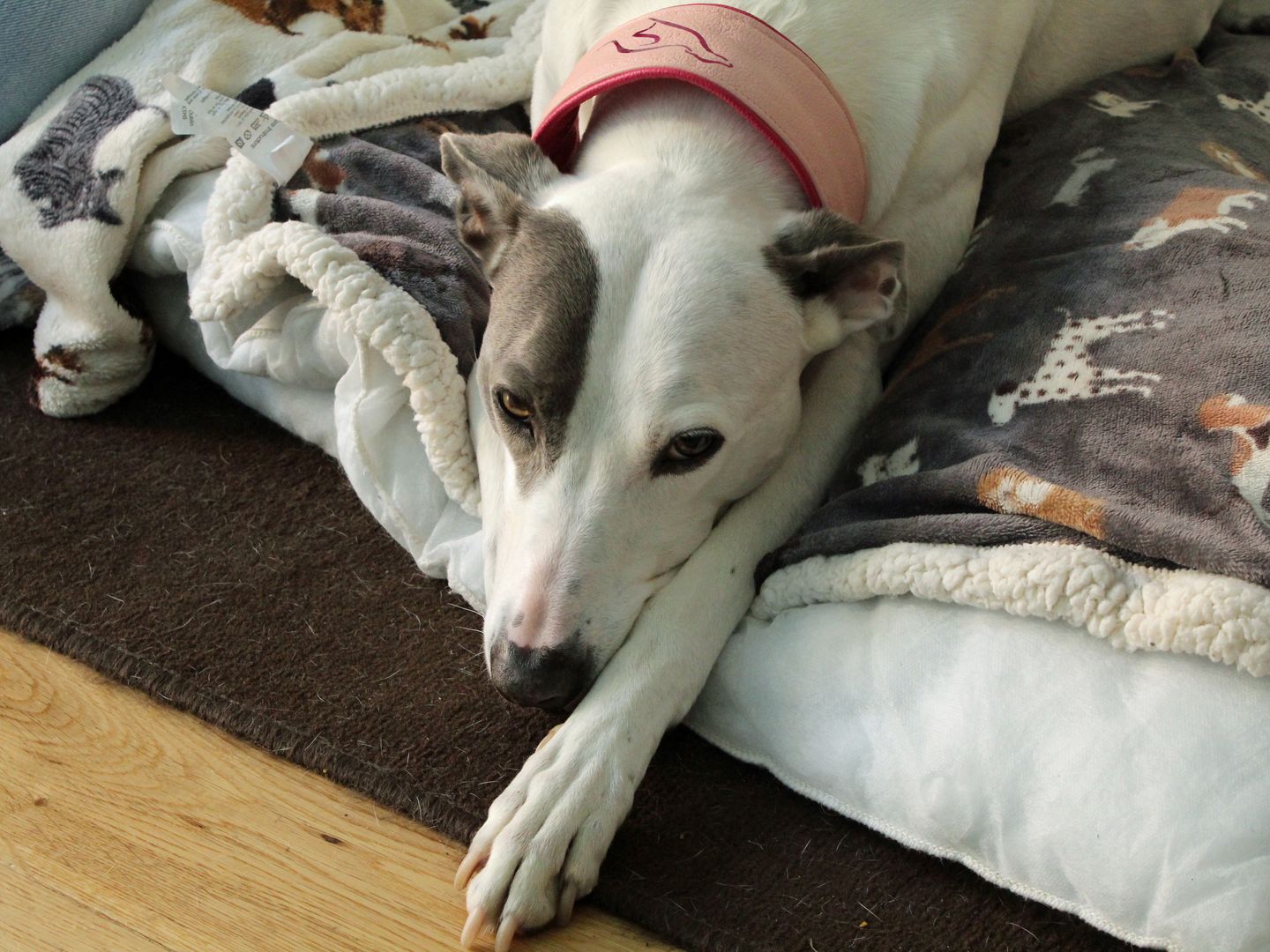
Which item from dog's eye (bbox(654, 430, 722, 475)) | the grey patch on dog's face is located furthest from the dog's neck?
dog's eye (bbox(654, 430, 722, 475))

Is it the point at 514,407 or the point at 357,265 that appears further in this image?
the point at 357,265

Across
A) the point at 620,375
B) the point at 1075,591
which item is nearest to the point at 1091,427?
the point at 1075,591

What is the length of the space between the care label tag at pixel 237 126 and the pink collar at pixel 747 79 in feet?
1.86

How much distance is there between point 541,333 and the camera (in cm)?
140

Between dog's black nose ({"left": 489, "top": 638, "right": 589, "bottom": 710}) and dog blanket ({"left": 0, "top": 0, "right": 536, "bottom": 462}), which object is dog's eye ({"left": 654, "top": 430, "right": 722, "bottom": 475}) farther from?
dog blanket ({"left": 0, "top": 0, "right": 536, "bottom": 462})

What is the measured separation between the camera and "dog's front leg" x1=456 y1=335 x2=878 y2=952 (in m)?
1.26

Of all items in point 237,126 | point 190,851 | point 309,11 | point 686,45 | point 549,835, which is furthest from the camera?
point 309,11

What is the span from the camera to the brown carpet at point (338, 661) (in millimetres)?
1322

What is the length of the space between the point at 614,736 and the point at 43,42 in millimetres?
1826

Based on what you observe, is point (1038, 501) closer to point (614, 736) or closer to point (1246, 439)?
point (1246, 439)

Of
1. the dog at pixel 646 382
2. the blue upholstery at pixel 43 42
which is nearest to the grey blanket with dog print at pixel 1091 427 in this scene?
the dog at pixel 646 382

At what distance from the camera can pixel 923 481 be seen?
4.89 ft

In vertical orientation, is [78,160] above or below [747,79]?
below

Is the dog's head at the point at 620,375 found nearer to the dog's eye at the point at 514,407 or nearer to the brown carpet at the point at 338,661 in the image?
the dog's eye at the point at 514,407
